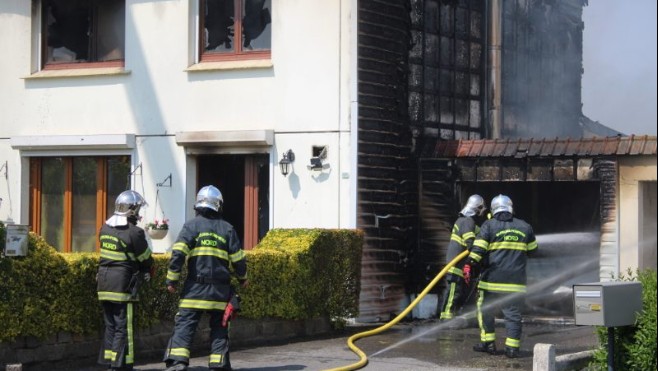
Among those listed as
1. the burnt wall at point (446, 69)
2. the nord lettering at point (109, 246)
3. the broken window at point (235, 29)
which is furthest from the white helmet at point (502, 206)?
the broken window at point (235, 29)

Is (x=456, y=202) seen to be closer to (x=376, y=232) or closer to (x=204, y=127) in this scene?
(x=376, y=232)

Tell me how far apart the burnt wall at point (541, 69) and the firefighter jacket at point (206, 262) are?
840cm

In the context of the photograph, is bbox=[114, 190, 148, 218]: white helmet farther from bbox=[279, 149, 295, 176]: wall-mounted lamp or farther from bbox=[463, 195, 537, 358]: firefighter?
bbox=[279, 149, 295, 176]: wall-mounted lamp

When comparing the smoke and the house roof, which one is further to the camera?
the house roof

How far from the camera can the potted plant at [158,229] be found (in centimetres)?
1669

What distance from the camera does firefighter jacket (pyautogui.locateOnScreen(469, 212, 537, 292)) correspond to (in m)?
12.5

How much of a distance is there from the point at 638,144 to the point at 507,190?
2.82 metres

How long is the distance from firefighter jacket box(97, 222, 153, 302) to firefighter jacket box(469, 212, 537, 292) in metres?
3.86

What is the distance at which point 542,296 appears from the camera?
16.9 meters

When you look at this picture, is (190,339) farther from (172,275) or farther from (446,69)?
(446,69)

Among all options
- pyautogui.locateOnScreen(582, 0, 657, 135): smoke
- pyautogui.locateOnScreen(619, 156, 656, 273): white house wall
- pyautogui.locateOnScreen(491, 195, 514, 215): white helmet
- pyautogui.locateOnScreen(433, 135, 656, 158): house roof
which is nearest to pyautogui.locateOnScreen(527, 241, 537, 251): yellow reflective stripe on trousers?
pyautogui.locateOnScreen(491, 195, 514, 215): white helmet

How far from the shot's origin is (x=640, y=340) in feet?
30.4

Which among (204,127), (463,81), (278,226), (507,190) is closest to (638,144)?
(507,190)

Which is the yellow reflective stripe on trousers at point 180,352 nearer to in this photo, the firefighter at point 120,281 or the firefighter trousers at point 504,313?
the firefighter at point 120,281
